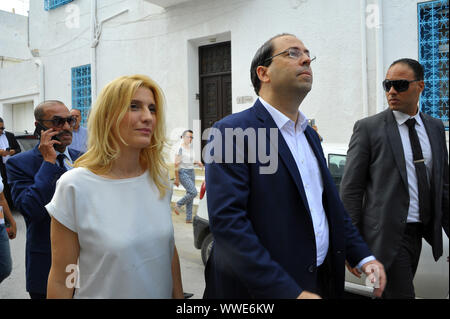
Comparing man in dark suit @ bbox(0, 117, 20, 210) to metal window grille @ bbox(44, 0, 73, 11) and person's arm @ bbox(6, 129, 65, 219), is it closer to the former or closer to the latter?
person's arm @ bbox(6, 129, 65, 219)

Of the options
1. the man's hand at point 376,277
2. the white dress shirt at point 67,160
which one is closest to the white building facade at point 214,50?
the man's hand at point 376,277

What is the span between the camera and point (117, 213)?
1.64m

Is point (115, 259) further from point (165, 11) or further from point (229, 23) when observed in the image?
point (165, 11)

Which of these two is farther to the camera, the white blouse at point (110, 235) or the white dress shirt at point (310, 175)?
the white dress shirt at point (310, 175)

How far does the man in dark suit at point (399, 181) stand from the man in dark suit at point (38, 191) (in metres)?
1.92

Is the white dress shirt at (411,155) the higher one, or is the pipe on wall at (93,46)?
the pipe on wall at (93,46)

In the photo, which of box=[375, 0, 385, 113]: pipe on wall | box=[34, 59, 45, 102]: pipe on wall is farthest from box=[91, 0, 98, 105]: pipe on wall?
box=[375, 0, 385, 113]: pipe on wall

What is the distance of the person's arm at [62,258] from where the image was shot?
1595mm

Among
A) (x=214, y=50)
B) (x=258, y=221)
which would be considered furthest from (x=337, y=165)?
(x=214, y=50)

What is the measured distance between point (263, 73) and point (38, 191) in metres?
1.44

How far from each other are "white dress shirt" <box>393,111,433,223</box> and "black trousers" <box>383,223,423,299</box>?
0.33 feet

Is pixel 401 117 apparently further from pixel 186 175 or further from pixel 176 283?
pixel 186 175

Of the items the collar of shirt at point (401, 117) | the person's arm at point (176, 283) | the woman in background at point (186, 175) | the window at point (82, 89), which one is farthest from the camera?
the window at point (82, 89)

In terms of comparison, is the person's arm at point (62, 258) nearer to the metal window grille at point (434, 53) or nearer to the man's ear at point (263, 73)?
the man's ear at point (263, 73)
